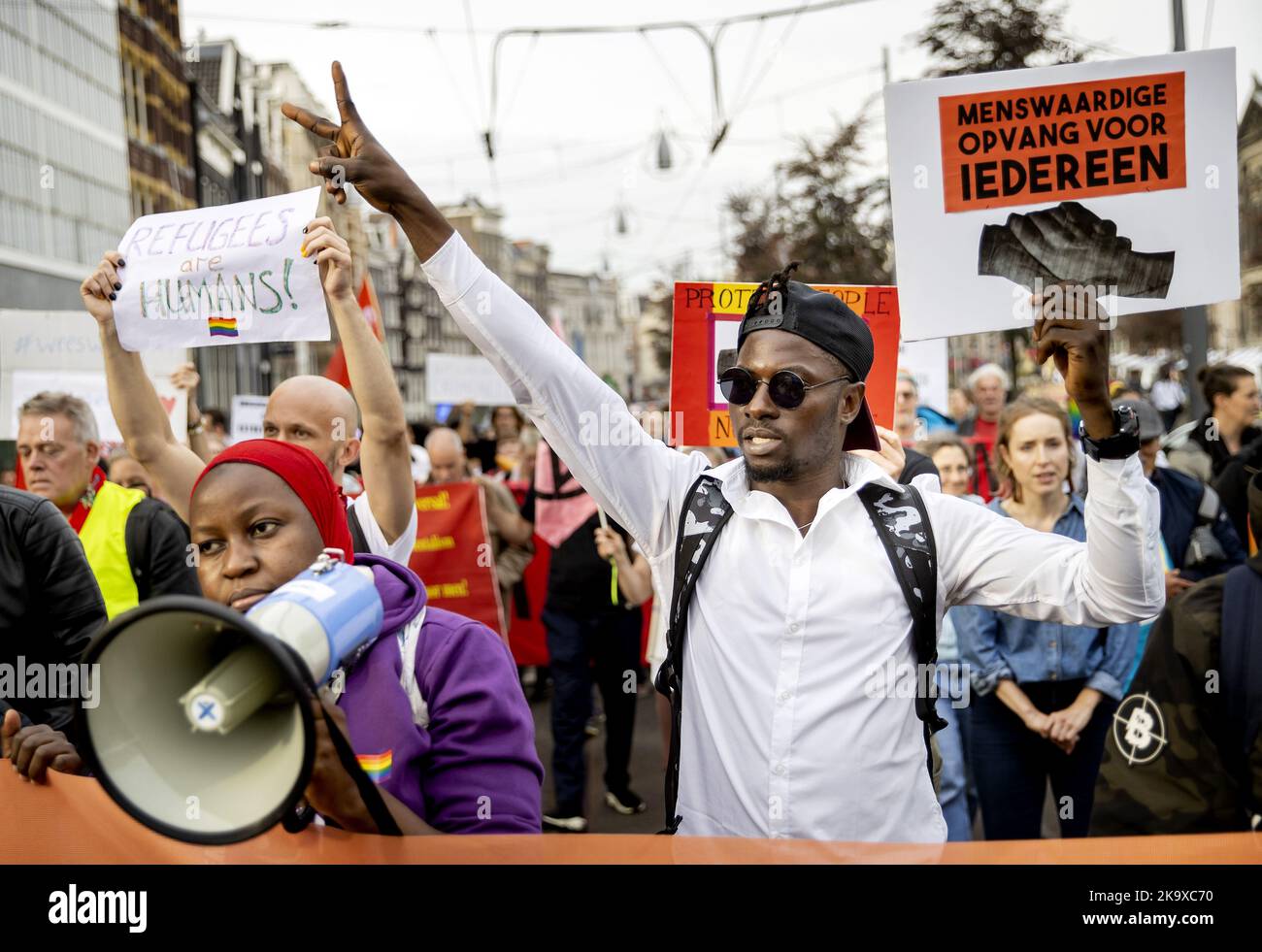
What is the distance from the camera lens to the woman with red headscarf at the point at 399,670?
2010mm

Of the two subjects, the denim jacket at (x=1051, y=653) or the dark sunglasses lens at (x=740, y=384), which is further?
the denim jacket at (x=1051, y=653)

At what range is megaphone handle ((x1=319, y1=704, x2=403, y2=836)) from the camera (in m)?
1.70

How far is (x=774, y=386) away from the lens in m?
2.46

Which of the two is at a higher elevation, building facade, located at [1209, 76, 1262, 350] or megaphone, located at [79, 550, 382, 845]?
building facade, located at [1209, 76, 1262, 350]

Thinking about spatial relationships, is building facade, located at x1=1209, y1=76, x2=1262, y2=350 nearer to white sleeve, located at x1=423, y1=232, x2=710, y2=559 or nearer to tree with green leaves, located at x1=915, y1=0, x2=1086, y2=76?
tree with green leaves, located at x1=915, y1=0, x2=1086, y2=76

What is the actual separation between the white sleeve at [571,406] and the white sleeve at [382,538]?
1.00 m

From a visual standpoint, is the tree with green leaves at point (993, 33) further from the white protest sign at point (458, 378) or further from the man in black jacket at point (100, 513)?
the man in black jacket at point (100, 513)

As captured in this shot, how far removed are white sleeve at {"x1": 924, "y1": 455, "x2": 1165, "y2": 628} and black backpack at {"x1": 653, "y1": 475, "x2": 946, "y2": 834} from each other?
7 centimetres

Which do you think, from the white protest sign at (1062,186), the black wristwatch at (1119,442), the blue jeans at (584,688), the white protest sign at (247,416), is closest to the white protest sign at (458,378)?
the white protest sign at (247,416)

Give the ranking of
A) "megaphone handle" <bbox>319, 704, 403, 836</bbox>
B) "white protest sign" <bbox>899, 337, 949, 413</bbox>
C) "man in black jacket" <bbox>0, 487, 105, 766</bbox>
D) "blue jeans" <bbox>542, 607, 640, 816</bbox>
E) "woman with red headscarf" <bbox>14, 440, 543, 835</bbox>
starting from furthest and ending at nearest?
"white protest sign" <bbox>899, 337, 949, 413</bbox> → "blue jeans" <bbox>542, 607, 640, 816</bbox> → "man in black jacket" <bbox>0, 487, 105, 766</bbox> → "woman with red headscarf" <bbox>14, 440, 543, 835</bbox> → "megaphone handle" <bbox>319, 704, 403, 836</bbox>

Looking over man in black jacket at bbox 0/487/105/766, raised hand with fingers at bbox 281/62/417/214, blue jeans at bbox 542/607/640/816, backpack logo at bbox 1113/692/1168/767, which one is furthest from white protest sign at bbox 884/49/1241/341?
blue jeans at bbox 542/607/640/816

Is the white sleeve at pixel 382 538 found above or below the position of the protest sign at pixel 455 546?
above

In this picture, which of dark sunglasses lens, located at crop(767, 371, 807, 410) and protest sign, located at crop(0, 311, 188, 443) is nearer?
dark sunglasses lens, located at crop(767, 371, 807, 410)

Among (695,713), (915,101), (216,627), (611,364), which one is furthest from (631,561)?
(611,364)
